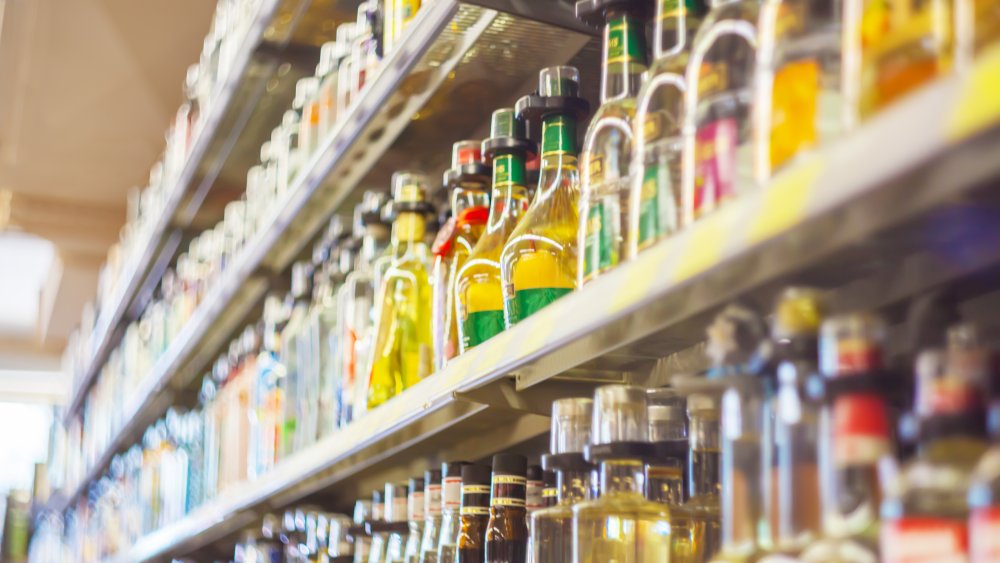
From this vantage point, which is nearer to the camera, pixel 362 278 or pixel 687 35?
pixel 687 35

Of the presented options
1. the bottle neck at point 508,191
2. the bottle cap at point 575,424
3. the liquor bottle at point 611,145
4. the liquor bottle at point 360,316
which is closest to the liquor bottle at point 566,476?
the bottle cap at point 575,424

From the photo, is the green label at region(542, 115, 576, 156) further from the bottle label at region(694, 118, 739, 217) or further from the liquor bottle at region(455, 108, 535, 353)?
the bottle label at region(694, 118, 739, 217)

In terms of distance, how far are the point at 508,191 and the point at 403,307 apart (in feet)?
1.13

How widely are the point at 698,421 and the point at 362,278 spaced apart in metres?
1.00

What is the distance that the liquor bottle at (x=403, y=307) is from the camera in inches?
64.8

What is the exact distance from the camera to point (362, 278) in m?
1.90

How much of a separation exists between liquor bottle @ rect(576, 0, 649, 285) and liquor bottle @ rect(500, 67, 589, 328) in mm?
132

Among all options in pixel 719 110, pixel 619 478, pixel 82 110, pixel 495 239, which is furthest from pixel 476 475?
pixel 82 110

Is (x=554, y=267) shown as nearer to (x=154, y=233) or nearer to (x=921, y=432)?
(x=921, y=432)

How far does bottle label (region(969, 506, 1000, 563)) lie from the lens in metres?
0.59

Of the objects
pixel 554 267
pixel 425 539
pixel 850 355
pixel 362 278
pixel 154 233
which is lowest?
pixel 425 539

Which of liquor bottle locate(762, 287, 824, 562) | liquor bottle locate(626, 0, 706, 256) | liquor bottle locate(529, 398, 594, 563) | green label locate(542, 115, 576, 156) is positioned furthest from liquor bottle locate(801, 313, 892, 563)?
green label locate(542, 115, 576, 156)

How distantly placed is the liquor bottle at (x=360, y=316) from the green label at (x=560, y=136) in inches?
21.3

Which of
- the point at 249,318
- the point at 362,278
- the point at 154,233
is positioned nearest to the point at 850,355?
the point at 362,278
